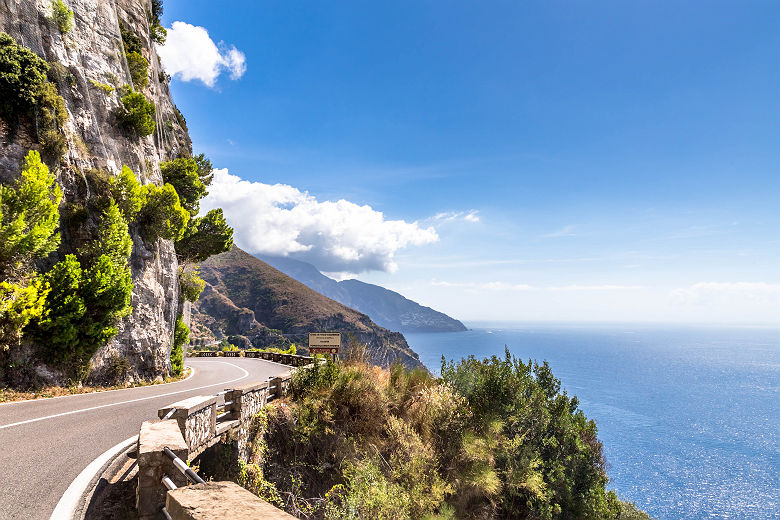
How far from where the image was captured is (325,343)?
→ 45.8 feet

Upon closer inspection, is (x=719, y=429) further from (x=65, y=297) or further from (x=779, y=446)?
(x=65, y=297)

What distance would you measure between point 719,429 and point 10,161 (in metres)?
125

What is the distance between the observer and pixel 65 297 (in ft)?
44.3

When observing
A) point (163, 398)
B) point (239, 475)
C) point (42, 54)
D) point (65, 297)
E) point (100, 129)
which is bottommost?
point (239, 475)

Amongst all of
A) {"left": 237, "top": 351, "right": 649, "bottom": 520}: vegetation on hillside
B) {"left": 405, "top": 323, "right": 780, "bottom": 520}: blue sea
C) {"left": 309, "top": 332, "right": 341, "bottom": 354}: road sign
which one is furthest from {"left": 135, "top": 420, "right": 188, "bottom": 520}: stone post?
{"left": 405, "top": 323, "right": 780, "bottom": 520}: blue sea

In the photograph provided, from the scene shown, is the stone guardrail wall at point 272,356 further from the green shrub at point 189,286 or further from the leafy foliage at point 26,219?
the leafy foliage at point 26,219

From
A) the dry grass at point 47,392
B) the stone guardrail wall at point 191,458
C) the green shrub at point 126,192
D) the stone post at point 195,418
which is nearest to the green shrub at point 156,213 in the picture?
the green shrub at point 126,192

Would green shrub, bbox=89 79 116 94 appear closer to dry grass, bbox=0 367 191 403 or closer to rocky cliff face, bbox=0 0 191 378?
rocky cliff face, bbox=0 0 191 378

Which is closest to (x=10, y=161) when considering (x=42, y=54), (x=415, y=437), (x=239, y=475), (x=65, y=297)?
(x=65, y=297)

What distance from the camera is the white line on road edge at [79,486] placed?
14.6 ft

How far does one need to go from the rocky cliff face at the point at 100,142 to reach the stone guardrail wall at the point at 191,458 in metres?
9.60

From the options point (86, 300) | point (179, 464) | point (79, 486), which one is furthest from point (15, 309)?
point (179, 464)

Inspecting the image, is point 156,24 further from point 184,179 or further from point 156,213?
point 156,213

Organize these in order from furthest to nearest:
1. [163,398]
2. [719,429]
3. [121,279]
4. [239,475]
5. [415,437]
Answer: [719,429] → [121,279] → [163,398] → [415,437] → [239,475]
